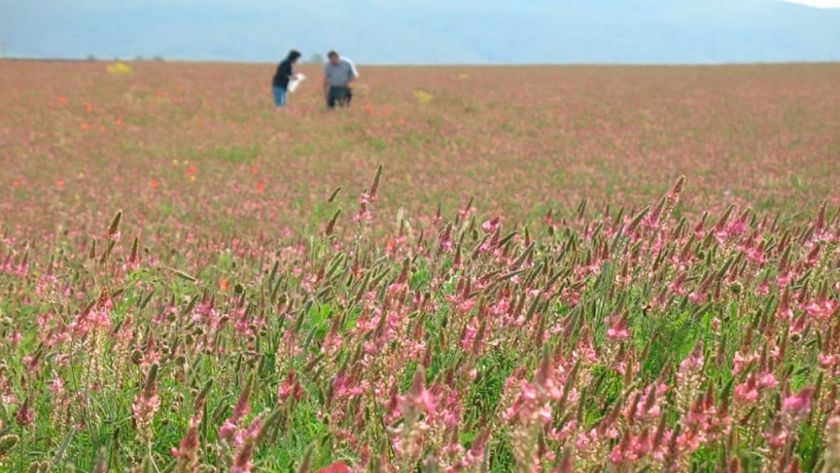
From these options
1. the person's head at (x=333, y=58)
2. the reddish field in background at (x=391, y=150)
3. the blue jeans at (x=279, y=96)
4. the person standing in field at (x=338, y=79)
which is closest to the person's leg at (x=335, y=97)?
the person standing in field at (x=338, y=79)

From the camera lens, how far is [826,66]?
47.1 metres

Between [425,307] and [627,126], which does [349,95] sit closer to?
[627,126]

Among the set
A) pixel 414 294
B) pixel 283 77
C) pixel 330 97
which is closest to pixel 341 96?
pixel 330 97

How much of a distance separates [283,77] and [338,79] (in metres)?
1.40

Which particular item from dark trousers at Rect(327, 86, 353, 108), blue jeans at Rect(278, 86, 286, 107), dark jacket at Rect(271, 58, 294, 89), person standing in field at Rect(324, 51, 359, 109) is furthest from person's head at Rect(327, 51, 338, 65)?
blue jeans at Rect(278, 86, 286, 107)

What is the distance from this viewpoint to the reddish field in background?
10672mm

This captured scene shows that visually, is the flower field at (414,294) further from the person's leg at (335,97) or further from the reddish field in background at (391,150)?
the person's leg at (335,97)

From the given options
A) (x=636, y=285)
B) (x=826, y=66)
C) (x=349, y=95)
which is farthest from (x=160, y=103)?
(x=826, y=66)

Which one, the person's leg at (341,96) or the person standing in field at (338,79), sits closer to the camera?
the person standing in field at (338,79)

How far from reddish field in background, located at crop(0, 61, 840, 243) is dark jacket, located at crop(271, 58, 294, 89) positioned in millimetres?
674

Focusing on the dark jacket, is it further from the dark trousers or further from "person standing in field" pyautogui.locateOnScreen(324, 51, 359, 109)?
the dark trousers

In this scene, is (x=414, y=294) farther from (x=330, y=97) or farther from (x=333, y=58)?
(x=330, y=97)

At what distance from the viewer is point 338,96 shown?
21.5m

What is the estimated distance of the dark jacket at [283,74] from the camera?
2089 centimetres
